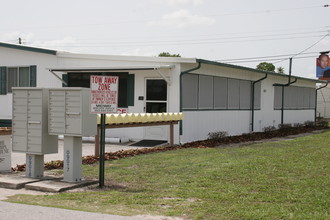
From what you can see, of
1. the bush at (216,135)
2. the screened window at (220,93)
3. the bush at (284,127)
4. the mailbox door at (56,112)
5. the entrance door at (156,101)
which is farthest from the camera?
the bush at (284,127)

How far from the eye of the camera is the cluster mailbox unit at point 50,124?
30.1 feet

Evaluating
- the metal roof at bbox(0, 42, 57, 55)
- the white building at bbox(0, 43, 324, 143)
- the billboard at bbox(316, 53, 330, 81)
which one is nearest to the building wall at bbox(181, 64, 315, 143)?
the white building at bbox(0, 43, 324, 143)

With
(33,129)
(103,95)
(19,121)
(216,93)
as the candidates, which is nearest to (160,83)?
(216,93)

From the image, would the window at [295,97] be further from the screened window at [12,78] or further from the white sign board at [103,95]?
Answer: the white sign board at [103,95]

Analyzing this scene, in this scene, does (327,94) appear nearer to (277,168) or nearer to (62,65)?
(62,65)

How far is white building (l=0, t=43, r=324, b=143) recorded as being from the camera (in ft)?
56.0

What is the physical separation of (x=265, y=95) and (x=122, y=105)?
9399 millimetres

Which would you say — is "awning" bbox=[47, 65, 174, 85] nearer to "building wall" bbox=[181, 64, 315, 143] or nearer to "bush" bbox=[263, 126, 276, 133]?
"building wall" bbox=[181, 64, 315, 143]

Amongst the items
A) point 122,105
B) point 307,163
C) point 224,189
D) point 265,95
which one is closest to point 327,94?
point 265,95

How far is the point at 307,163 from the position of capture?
37.0 ft

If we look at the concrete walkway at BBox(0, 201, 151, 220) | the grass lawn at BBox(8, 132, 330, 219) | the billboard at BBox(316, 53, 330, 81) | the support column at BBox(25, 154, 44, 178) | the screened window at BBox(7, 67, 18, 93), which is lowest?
the concrete walkway at BBox(0, 201, 151, 220)

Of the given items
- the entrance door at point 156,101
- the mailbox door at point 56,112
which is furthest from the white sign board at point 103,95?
the entrance door at point 156,101

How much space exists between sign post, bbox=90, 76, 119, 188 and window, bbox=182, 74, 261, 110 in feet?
26.7

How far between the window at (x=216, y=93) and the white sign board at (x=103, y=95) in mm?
8126
